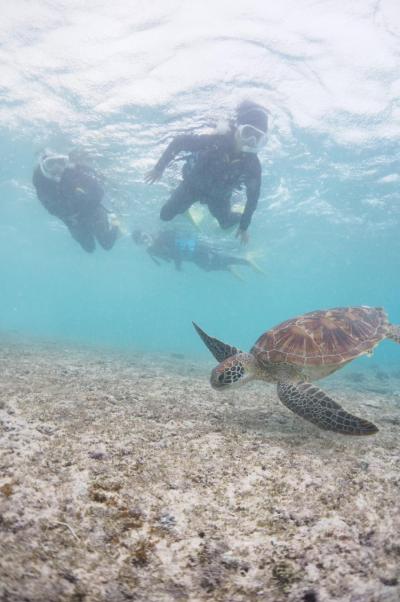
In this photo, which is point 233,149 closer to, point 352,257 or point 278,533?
point 278,533

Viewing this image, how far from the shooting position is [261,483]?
2143 millimetres

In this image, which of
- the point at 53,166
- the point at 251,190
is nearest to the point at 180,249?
the point at 53,166

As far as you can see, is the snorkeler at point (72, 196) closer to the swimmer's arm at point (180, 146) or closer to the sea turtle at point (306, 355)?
the swimmer's arm at point (180, 146)

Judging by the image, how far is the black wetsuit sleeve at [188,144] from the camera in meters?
9.81

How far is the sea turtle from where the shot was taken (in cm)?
297

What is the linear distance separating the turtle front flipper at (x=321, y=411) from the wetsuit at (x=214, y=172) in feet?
22.9

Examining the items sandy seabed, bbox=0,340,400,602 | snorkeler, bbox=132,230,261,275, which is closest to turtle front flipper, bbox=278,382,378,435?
sandy seabed, bbox=0,340,400,602

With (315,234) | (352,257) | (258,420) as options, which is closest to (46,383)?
(258,420)

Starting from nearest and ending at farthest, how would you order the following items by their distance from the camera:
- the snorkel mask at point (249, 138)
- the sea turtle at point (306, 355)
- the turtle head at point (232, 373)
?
the sea turtle at point (306, 355)
the turtle head at point (232, 373)
the snorkel mask at point (249, 138)

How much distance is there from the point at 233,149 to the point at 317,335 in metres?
7.66

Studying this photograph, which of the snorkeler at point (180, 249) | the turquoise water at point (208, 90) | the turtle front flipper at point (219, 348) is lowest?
the turtle front flipper at point (219, 348)

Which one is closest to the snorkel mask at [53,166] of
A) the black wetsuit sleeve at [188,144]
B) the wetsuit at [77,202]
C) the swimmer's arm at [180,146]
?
the wetsuit at [77,202]

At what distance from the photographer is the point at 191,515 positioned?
182 centimetres

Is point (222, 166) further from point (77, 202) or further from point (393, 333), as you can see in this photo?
point (393, 333)
